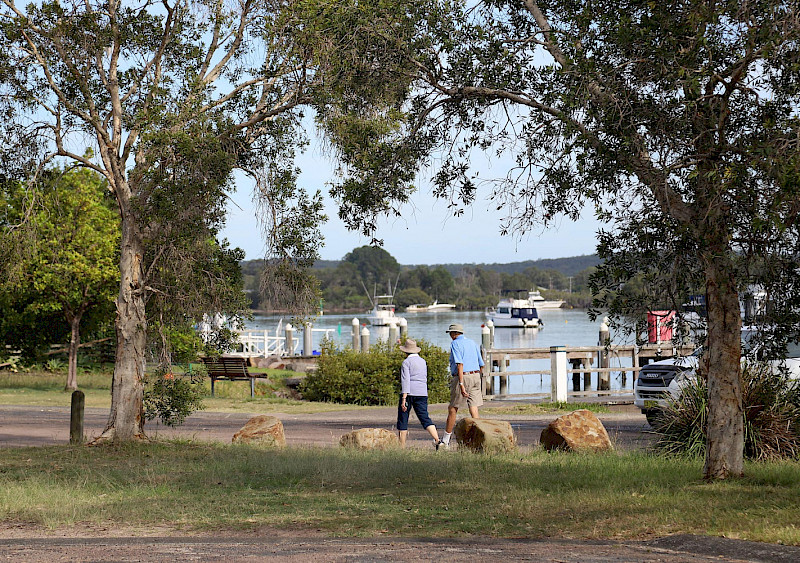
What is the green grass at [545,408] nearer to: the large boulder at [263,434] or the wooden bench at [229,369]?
the wooden bench at [229,369]

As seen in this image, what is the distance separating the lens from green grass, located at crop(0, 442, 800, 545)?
7.62 m

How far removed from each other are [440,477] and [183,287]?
5046mm

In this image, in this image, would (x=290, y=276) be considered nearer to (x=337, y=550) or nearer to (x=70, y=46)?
(x=70, y=46)

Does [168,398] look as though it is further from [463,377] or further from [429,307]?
[429,307]

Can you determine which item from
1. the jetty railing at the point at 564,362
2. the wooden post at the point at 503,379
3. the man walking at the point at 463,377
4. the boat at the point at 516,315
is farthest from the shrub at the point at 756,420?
the boat at the point at 516,315

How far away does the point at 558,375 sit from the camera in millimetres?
23672

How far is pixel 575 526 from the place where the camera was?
298 inches

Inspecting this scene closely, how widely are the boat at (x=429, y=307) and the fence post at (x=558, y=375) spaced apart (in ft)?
A: 454

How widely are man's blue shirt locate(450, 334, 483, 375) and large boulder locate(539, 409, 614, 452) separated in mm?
1637

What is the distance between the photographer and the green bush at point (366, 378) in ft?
82.8

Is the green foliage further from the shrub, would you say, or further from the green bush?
the green bush

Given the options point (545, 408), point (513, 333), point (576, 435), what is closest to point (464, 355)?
point (576, 435)

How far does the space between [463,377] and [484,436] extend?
1533 mm

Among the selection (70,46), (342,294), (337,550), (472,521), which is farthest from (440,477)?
(342,294)
